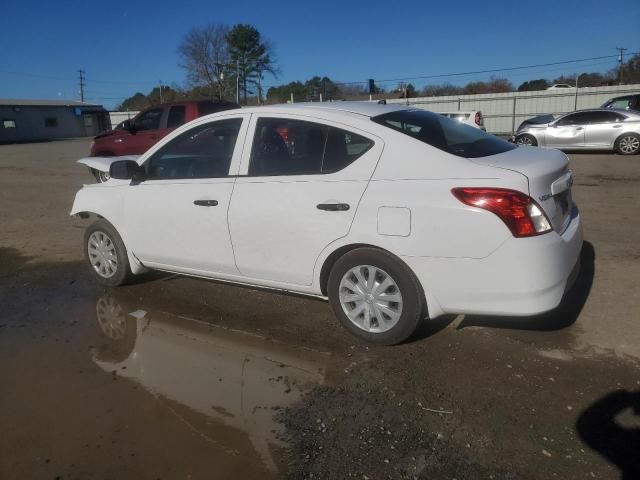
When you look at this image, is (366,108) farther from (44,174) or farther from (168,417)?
(44,174)

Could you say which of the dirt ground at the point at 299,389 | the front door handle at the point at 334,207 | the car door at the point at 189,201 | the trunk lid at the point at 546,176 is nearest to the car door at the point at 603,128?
the dirt ground at the point at 299,389

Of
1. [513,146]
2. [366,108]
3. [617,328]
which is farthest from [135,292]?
[617,328]

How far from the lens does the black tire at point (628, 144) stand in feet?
48.8

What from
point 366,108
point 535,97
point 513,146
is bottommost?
point 513,146

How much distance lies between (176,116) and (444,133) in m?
9.08

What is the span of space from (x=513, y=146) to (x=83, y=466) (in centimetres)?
355

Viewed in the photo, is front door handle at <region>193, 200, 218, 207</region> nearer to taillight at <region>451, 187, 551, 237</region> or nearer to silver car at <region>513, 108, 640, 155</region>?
taillight at <region>451, 187, 551, 237</region>

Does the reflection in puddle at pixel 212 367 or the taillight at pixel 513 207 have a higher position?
the taillight at pixel 513 207

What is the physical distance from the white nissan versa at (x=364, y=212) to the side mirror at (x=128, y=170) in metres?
0.01

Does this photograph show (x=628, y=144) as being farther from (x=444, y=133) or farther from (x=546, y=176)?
(x=546, y=176)

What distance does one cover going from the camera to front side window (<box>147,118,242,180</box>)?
4.23m

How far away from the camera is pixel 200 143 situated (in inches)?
175

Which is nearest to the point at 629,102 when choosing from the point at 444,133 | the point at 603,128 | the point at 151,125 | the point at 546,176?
the point at 603,128

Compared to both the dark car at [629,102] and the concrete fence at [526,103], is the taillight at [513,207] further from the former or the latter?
the concrete fence at [526,103]
